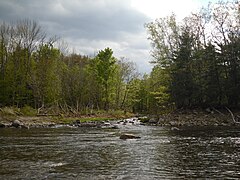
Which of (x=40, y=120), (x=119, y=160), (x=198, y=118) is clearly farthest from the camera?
(x=198, y=118)

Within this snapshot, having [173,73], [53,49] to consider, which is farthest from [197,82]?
[53,49]

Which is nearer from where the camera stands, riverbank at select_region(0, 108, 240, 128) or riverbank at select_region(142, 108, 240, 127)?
riverbank at select_region(0, 108, 240, 128)

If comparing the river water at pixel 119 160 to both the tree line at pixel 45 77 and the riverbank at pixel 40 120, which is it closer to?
the riverbank at pixel 40 120

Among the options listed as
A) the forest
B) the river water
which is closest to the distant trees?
the forest

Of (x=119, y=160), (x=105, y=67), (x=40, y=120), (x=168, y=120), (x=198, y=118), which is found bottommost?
→ (x=119, y=160)

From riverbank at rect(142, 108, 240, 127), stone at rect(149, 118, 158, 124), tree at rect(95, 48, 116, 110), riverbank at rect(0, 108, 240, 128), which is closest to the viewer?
riverbank at rect(0, 108, 240, 128)

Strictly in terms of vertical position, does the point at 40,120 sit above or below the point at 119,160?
above

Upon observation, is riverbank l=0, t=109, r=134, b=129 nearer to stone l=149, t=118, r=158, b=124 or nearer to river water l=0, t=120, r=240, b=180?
stone l=149, t=118, r=158, b=124

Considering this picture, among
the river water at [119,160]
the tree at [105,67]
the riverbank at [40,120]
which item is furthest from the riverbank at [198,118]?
the tree at [105,67]

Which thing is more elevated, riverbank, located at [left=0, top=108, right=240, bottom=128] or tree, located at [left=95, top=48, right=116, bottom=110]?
tree, located at [left=95, top=48, right=116, bottom=110]

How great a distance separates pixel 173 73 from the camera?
192ft

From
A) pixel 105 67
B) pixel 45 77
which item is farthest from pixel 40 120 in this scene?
pixel 105 67

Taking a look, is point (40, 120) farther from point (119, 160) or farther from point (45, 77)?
point (119, 160)

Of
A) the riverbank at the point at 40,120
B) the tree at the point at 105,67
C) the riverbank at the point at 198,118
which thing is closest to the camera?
the riverbank at the point at 40,120
